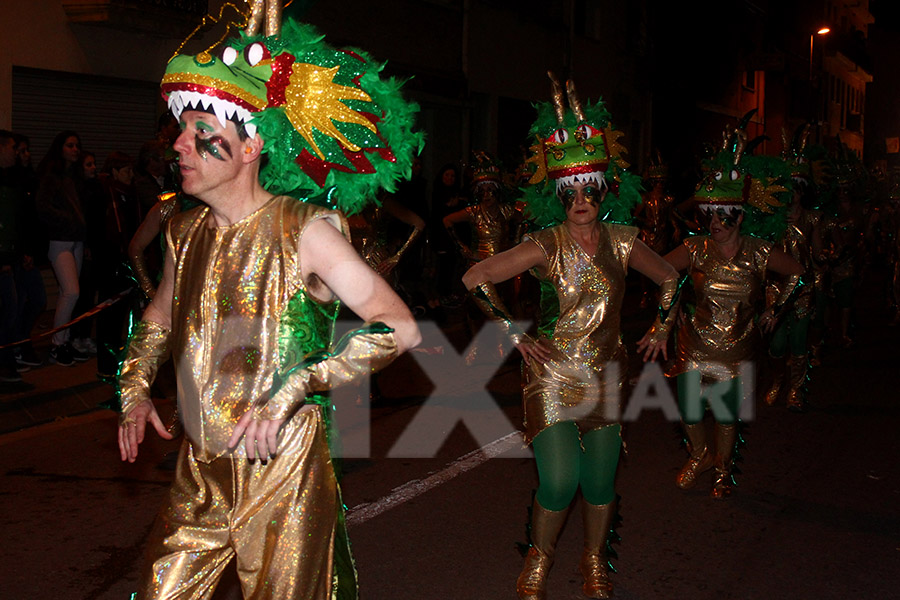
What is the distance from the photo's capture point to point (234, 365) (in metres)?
2.88

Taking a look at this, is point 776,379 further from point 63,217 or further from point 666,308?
point 63,217

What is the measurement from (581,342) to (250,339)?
81.1 inches

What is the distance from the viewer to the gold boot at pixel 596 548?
465 cm

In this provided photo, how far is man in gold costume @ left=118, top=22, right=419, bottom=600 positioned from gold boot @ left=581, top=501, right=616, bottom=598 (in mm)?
1870

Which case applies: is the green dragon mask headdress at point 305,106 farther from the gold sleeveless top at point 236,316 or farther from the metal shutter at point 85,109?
the metal shutter at point 85,109

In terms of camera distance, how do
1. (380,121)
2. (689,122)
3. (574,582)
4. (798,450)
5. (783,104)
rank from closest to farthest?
(380,121) < (574,582) < (798,450) < (689,122) < (783,104)

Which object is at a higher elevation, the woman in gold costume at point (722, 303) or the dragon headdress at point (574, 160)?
A: the dragon headdress at point (574, 160)

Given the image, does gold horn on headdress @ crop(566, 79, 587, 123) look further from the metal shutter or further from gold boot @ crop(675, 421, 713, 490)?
the metal shutter

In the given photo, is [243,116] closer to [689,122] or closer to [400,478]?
[400,478]

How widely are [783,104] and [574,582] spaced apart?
42.6 meters

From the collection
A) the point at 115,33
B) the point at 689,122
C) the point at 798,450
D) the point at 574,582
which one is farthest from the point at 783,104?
the point at 574,582

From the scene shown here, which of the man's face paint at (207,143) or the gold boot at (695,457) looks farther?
the gold boot at (695,457)

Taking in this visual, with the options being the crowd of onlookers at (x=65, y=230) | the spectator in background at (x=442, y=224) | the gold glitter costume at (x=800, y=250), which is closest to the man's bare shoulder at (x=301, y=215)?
the crowd of onlookers at (x=65, y=230)

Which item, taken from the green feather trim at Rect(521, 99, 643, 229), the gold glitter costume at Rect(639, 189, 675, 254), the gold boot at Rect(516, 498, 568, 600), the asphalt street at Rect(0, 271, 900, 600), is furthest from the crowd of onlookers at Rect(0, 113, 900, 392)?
the gold glitter costume at Rect(639, 189, 675, 254)
